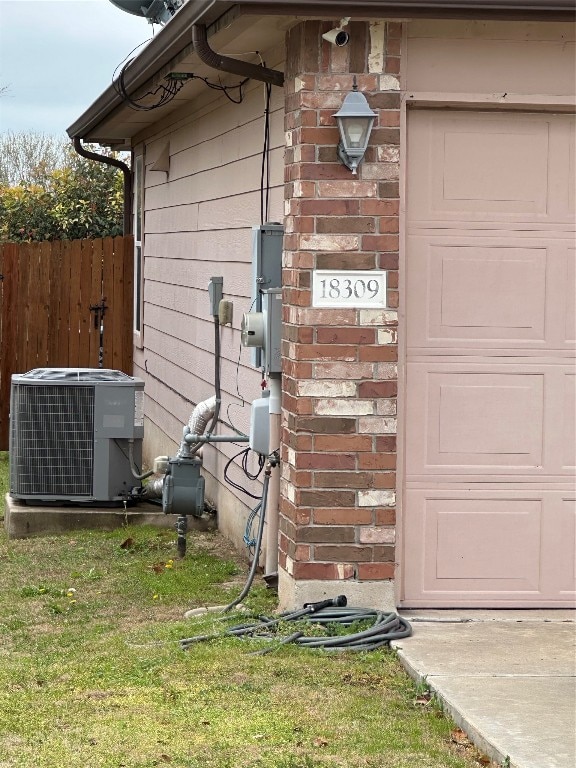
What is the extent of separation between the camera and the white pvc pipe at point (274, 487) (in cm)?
701

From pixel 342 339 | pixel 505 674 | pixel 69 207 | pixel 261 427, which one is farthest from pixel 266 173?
pixel 69 207

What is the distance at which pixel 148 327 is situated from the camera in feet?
44.2

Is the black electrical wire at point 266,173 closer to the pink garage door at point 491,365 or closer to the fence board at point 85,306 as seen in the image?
the pink garage door at point 491,365

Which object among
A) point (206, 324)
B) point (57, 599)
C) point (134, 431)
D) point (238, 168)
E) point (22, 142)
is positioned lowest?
point (57, 599)

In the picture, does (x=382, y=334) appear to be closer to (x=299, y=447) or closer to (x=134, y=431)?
(x=299, y=447)

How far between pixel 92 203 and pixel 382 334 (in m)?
14.4

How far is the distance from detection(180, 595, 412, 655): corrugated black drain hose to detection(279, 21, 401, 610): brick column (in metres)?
0.13

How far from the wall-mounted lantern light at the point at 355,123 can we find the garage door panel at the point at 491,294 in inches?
23.5

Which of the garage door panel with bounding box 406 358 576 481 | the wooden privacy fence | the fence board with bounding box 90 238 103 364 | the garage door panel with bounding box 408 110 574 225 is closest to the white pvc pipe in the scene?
the garage door panel with bounding box 406 358 576 481

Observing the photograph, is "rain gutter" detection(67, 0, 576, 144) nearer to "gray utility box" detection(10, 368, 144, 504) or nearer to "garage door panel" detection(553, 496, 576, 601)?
"garage door panel" detection(553, 496, 576, 601)

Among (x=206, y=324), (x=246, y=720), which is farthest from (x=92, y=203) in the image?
(x=246, y=720)

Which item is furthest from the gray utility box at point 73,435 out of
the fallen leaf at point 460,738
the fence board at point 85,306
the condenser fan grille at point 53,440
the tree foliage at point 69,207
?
the tree foliage at point 69,207

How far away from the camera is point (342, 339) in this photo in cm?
650

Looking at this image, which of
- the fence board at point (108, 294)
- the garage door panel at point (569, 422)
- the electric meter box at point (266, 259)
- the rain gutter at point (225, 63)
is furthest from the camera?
the fence board at point (108, 294)
